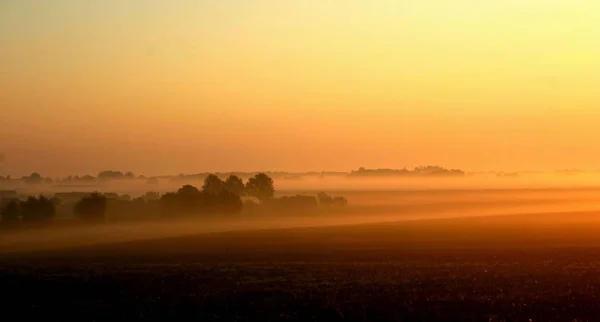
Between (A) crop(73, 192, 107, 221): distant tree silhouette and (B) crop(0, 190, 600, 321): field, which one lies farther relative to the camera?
(A) crop(73, 192, 107, 221): distant tree silhouette

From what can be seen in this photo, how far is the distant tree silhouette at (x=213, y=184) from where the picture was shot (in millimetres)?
170000

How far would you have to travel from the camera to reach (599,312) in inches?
1008

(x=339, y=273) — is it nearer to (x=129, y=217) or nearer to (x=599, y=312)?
(x=599, y=312)

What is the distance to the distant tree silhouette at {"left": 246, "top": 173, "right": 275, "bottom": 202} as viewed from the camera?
7037 inches

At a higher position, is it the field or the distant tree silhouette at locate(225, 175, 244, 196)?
the distant tree silhouette at locate(225, 175, 244, 196)

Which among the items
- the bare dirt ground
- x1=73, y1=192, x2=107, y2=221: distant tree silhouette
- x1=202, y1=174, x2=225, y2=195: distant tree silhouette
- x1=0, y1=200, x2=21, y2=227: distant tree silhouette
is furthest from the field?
x1=202, y1=174, x2=225, y2=195: distant tree silhouette

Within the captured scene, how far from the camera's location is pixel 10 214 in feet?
414

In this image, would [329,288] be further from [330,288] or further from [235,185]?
[235,185]

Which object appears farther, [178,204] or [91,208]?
[178,204]

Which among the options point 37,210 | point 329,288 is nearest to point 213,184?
point 37,210

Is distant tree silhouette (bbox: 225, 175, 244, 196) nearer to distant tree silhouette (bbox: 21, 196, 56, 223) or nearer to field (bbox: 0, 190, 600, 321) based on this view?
distant tree silhouette (bbox: 21, 196, 56, 223)

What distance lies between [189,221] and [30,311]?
10931 cm

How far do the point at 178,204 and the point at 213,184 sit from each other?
69.2 feet

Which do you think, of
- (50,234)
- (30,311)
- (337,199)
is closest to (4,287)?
(30,311)
